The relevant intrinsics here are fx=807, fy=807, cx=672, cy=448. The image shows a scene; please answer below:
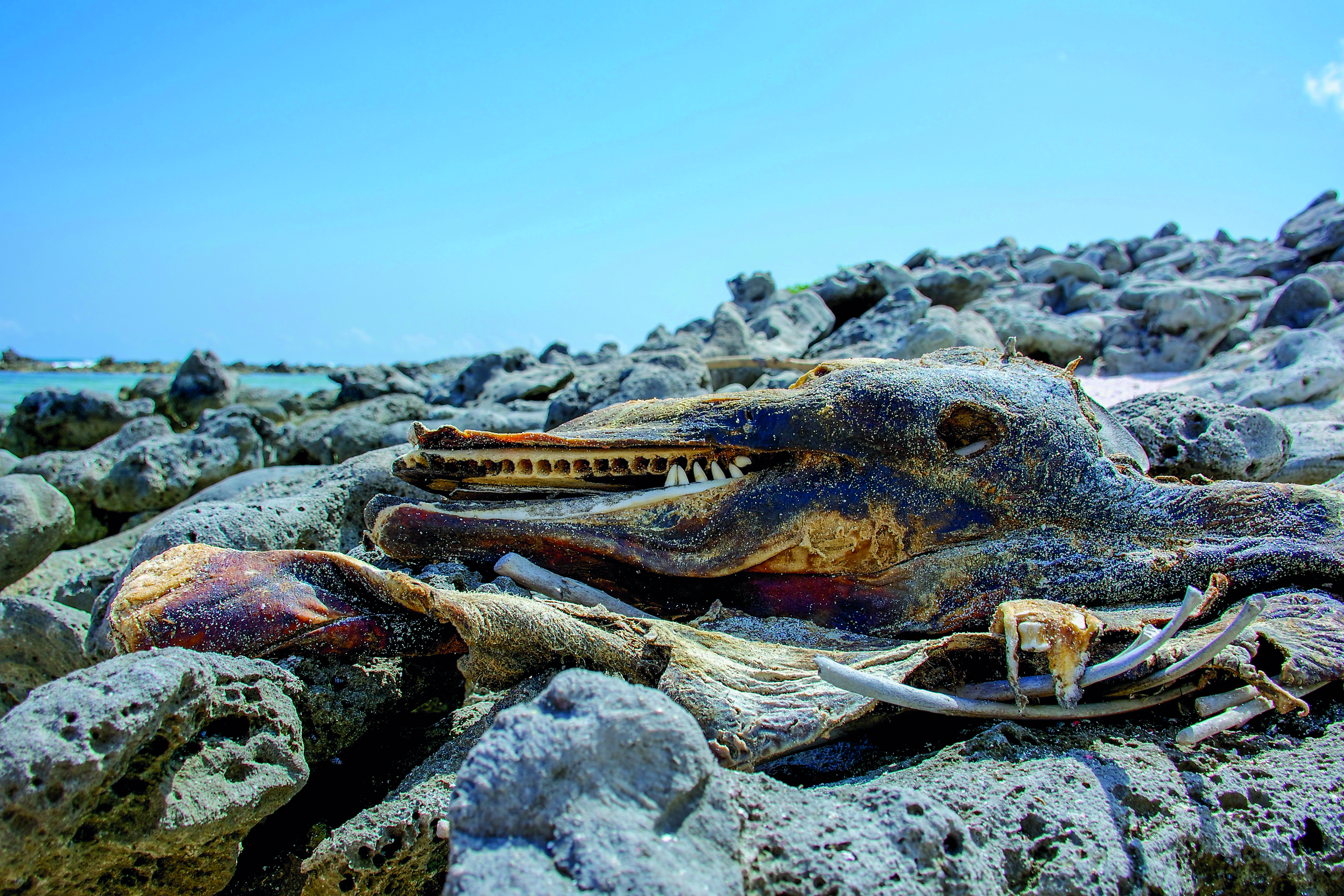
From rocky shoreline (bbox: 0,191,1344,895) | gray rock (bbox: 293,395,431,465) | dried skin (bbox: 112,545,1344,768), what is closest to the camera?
rocky shoreline (bbox: 0,191,1344,895)

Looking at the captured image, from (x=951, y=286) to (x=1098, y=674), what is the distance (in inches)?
480

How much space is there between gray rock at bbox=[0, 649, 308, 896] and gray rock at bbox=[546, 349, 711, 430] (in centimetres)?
377

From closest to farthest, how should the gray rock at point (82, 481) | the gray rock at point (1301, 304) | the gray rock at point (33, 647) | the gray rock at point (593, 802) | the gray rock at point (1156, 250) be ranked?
the gray rock at point (593, 802)
the gray rock at point (33, 647)
the gray rock at point (82, 481)
the gray rock at point (1301, 304)
the gray rock at point (1156, 250)

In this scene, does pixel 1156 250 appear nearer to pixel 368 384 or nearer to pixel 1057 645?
pixel 368 384

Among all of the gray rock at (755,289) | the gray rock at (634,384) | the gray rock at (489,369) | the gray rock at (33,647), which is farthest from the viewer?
the gray rock at (755,289)

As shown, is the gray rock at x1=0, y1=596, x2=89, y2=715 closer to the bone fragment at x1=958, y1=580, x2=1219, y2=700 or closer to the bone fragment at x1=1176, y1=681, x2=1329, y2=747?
the bone fragment at x1=958, y1=580, x2=1219, y2=700

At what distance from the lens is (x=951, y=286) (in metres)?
13.2

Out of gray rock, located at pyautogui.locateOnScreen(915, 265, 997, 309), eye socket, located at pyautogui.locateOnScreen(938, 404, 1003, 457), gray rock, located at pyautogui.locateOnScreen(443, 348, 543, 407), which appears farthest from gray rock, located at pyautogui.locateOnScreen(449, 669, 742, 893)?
gray rock, located at pyautogui.locateOnScreen(915, 265, 997, 309)

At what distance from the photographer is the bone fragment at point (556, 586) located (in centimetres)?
252

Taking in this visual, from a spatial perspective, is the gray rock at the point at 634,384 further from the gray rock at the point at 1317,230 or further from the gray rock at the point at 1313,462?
the gray rock at the point at 1317,230

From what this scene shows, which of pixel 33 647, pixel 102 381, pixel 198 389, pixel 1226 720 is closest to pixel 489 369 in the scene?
pixel 198 389

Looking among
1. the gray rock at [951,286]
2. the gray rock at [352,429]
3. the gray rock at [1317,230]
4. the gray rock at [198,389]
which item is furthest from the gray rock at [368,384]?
the gray rock at [1317,230]

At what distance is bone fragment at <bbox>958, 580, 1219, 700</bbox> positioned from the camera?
1849mm

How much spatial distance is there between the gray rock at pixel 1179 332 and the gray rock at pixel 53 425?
1275 centimetres
